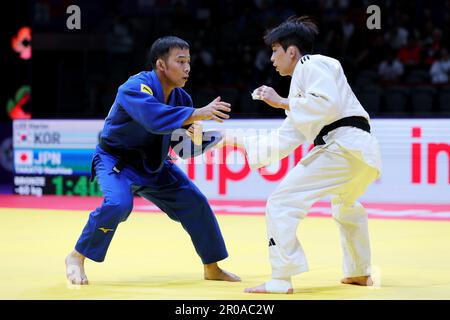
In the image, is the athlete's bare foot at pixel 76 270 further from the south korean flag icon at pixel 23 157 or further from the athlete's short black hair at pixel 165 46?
the south korean flag icon at pixel 23 157

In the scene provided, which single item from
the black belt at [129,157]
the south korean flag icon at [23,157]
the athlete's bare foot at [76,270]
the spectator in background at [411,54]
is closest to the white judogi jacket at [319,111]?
the black belt at [129,157]

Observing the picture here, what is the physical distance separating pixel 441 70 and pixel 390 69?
82 cm

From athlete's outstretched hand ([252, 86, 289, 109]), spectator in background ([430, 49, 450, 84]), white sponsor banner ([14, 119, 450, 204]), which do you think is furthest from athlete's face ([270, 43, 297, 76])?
spectator in background ([430, 49, 450, 84])

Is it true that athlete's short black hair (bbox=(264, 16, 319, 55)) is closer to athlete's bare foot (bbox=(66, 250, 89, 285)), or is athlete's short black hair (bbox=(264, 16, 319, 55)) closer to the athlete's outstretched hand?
the athlete's outstretched hand

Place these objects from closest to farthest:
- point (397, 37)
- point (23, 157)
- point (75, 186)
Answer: point (75, 186) → point (23, 157) → point (397, 37)

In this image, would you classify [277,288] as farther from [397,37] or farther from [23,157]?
[397,37]

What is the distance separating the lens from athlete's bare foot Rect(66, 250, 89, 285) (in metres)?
4.91

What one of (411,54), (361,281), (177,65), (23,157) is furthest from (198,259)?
(411,54)

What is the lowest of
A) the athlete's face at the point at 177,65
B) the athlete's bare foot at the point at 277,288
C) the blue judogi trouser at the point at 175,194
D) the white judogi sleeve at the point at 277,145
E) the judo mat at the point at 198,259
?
the judo mat at the point at 198,259

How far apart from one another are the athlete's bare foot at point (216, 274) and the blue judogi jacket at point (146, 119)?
71 centimetres

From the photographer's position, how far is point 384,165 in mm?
10203

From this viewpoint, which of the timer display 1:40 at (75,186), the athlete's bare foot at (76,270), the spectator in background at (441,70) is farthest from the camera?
the spectator in background at (441,70)

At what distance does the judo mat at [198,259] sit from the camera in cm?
466

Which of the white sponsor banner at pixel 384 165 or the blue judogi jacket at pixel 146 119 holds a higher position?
the blue judogi jacket at pixel 146 119
